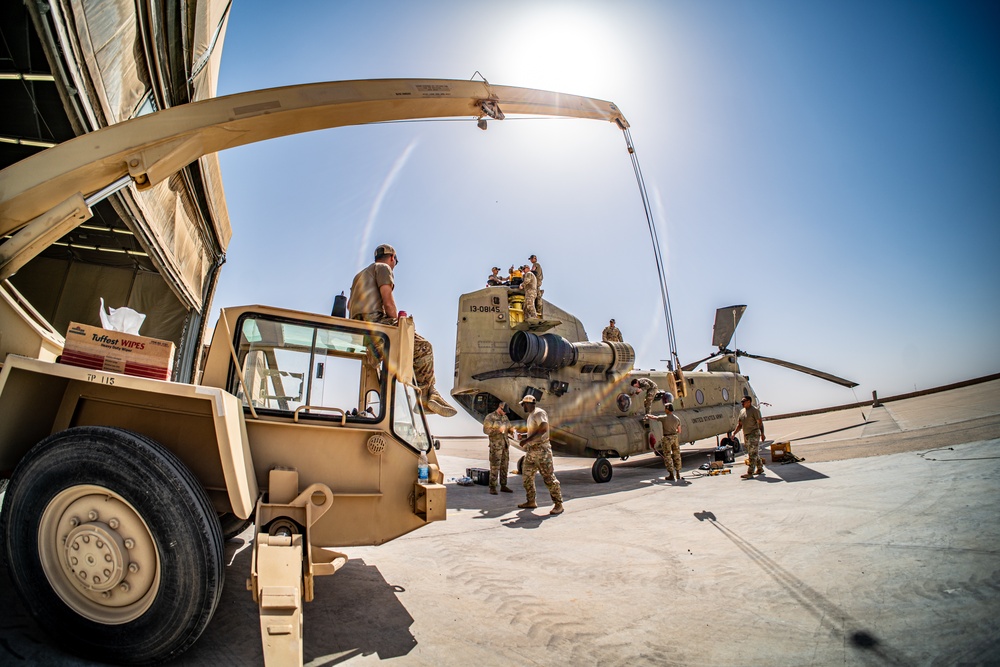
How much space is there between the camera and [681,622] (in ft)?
8.86

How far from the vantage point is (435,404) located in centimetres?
404

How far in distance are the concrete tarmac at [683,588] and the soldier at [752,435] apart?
1.84 metres

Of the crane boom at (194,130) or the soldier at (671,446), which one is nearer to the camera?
the crane boom at (194,130)

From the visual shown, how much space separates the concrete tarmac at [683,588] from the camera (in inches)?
91.0

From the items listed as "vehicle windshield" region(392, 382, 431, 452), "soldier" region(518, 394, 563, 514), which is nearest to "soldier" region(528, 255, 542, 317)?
"soldier" region(518, 394, 563, 514)

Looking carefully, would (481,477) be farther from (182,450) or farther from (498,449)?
(182,450)

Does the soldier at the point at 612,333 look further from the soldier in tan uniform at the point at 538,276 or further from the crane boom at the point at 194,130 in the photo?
the crane boom at the point at 194,130

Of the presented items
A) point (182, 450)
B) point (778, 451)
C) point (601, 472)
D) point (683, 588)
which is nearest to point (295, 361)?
point (182, 450)

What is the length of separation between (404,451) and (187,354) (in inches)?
286

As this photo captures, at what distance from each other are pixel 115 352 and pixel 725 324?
1558 cm

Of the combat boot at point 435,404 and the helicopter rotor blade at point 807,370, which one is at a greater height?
the helicopter rotor blade at point 807,370

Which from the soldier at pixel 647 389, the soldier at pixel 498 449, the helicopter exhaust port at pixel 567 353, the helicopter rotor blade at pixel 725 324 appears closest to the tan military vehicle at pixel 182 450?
the soldier at pixel 498 449

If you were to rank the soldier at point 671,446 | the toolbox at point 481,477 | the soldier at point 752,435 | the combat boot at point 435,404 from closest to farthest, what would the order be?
1. the combat boot at point 435,404
2. the soldier at point 752,435
3. the soldier at point 671,446
4. the toolbox at point 481,477

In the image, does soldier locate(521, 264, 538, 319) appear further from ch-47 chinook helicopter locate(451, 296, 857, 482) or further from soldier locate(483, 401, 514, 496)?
soldier locate(483, 401, 514, 496)
